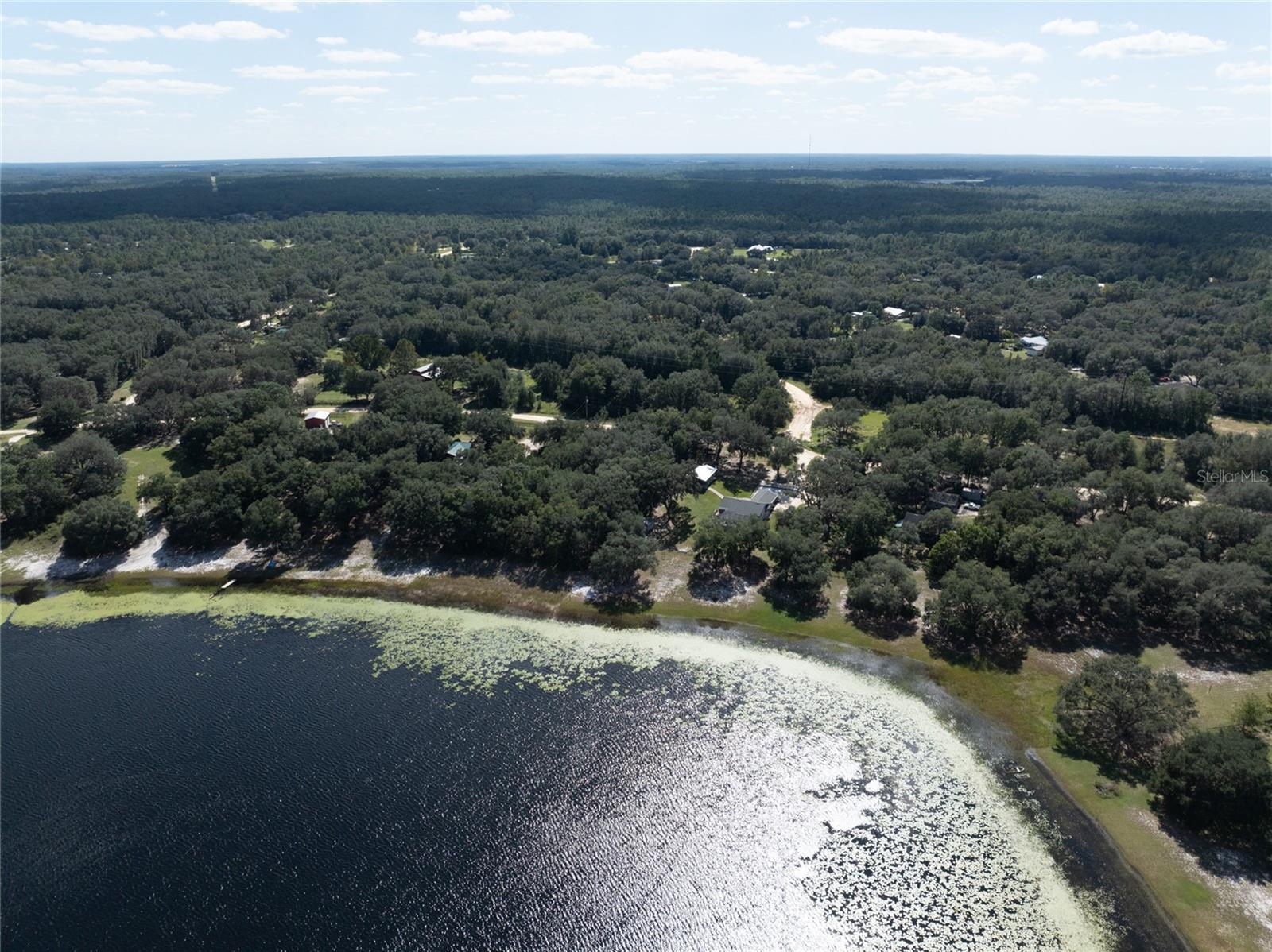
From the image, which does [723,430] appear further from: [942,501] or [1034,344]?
[1034,344]

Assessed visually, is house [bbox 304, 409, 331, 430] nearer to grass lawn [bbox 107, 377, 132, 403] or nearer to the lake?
grass lawn [bbox 107, 377, 132, 403]

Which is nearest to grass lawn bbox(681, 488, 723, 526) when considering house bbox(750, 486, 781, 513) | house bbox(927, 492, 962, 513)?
house bbox(750, 486, 781, 513)

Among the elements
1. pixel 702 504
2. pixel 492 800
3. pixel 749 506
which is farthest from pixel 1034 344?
pixel 492 800

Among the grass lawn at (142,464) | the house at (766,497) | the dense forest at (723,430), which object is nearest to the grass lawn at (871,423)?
the dense forest at (723,430)

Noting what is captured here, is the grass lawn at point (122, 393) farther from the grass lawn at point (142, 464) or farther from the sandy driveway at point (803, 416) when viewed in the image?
the sandy driveway at point (803, 416)

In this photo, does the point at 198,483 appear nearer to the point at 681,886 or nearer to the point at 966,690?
the point at 681,886
